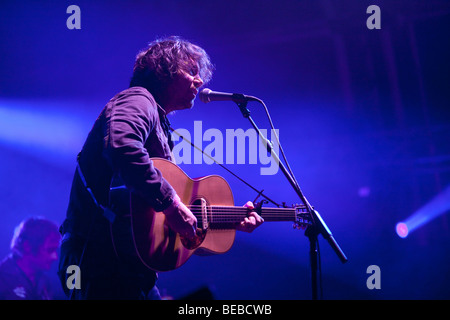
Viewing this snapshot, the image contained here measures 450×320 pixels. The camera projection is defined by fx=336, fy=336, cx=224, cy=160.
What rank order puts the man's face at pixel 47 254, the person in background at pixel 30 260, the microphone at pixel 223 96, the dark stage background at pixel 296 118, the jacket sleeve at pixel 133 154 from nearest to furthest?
the jacket sleeve at pixel 133 154 → the microphone at pixel 223 96 → the person in background at pixel 30 260 → the man's face at pixel 47 254 → the dark stage background at pixel 296 118

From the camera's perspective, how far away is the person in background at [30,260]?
4.11m

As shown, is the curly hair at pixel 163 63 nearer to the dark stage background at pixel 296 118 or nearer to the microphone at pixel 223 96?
the microphone at pixel 223 96

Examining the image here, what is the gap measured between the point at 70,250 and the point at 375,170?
5042 mm

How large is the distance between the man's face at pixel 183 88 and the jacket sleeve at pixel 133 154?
0.63 meters

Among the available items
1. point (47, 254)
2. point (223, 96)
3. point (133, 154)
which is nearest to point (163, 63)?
point (223, 96)

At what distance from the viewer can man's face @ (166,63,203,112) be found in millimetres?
2455

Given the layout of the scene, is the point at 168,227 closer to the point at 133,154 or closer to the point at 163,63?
the point at 133,154

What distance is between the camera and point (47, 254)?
4469mm

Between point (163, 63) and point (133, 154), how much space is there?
1041mm

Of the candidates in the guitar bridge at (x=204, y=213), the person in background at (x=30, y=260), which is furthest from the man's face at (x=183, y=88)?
the person in background at (x=30, y=260)

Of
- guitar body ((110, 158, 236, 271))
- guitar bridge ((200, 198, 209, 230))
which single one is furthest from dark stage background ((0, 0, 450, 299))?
guitar body ((110, 158, 236, 271))

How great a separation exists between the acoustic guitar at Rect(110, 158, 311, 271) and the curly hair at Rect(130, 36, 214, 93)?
26.9 inches

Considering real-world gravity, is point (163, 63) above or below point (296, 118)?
below
